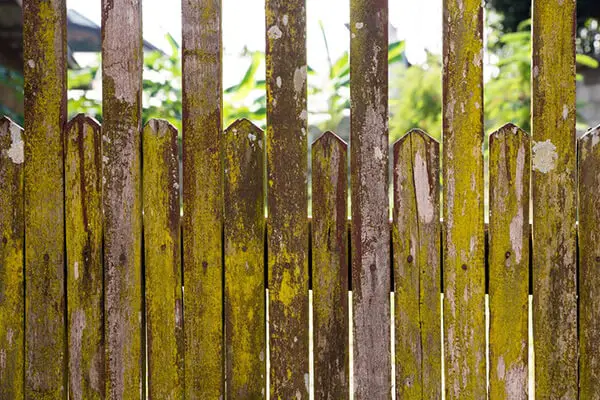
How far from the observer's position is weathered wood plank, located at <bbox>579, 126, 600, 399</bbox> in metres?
2.10

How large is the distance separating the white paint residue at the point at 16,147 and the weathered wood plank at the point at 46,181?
2cm

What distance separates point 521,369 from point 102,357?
142 centimetres

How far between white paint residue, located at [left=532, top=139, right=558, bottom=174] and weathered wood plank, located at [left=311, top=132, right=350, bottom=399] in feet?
1.97

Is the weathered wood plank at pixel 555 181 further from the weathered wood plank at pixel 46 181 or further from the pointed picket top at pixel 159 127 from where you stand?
the weathered wood plank at pixel 46 181

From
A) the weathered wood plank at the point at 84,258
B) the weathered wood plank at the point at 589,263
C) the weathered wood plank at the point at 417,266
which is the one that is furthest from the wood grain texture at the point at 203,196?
A: the weathered wood plank at the point at 589,263

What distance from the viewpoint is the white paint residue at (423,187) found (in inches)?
84.0

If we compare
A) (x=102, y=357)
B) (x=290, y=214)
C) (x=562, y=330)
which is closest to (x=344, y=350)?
(x=290, y=214)

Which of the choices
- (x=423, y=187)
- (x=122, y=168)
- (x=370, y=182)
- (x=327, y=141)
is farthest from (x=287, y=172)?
(x=122, y=168)

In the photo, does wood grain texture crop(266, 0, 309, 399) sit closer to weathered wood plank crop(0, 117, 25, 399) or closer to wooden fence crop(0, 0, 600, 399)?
wooden fence crop(0, 0, 600, 399)

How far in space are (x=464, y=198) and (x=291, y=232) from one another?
0.57 meters

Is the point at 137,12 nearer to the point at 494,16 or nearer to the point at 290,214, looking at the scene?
the point at 290,214

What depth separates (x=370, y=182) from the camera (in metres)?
2.13

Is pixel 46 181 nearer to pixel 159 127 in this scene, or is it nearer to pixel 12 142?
pixel 12 142

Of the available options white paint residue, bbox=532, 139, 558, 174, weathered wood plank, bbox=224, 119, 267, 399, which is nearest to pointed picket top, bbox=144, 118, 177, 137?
weathered wood plank, bbox=224, 119, 267, 399
